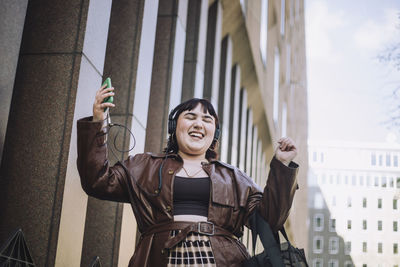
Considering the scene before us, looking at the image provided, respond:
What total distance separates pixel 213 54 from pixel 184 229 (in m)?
8.27

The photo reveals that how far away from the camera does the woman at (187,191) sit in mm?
3367

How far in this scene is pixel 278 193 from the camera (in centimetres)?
349

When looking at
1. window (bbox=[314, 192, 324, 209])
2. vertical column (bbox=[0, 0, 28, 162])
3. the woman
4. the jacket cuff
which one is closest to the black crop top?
the woman

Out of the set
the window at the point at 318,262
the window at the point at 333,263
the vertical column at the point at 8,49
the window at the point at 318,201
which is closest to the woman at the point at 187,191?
the vertical column at the point at 8,49

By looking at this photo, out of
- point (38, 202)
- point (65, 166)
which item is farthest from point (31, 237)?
point (65, 166)

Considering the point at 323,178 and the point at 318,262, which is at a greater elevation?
the point at 323,178

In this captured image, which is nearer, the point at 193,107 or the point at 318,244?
the point at 193,107

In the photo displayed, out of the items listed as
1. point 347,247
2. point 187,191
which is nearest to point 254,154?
point 187,191

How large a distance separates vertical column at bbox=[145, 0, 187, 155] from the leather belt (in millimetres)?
3559

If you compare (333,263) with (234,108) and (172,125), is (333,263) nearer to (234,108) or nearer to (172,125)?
(234,108)

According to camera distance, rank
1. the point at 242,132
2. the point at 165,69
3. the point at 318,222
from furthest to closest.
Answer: the point at 318,222 < the point at 242,132 < the point at 165,69

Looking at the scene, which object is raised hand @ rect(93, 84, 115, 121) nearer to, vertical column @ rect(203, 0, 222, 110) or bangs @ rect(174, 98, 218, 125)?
bangs @ rect(174, 98, 218, 125)

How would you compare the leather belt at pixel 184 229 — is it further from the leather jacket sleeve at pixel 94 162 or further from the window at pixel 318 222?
the window at pixel 318 222

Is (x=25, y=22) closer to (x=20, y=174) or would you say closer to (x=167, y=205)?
(x=20, y=174)
